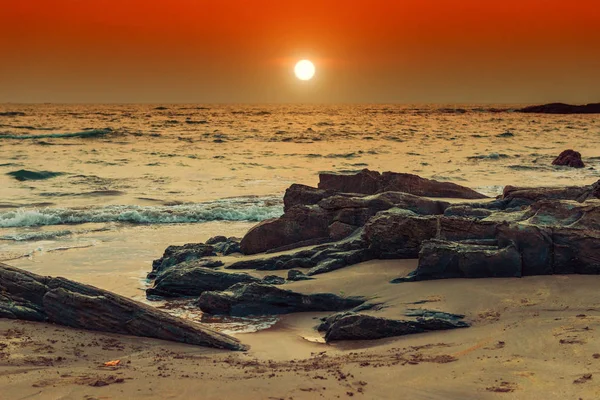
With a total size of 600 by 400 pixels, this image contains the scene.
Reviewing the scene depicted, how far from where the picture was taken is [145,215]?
1941cm

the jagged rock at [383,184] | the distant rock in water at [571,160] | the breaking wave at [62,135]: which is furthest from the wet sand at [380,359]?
the breaking wave at [62,135]

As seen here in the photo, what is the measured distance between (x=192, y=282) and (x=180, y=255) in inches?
62.3

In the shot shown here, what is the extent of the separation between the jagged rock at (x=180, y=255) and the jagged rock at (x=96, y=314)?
14.0 ft

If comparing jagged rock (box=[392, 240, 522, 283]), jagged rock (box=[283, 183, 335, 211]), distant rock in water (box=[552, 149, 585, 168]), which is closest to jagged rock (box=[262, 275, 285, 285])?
jagged rock (box=[392, 240, 522, 283])

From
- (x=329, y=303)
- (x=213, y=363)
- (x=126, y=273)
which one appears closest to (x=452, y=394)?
(x=213, y=363)

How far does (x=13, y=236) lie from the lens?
55.0ft

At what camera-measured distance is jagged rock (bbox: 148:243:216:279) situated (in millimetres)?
12227

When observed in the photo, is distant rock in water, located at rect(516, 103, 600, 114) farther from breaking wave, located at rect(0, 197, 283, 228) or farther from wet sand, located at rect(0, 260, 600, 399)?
wet sand, located at rect(0, 260, 600, 399)

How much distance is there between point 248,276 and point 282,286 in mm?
846

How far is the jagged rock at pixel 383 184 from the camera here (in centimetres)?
1459

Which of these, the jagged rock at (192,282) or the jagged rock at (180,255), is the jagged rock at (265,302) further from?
the jagged rock at (180,255)

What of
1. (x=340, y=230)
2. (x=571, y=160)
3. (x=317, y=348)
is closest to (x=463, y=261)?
(x=317, y=348)

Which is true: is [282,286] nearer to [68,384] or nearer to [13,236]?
[68,384]

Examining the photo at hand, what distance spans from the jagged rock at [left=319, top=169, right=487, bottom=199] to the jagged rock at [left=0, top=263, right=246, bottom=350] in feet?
24.0
